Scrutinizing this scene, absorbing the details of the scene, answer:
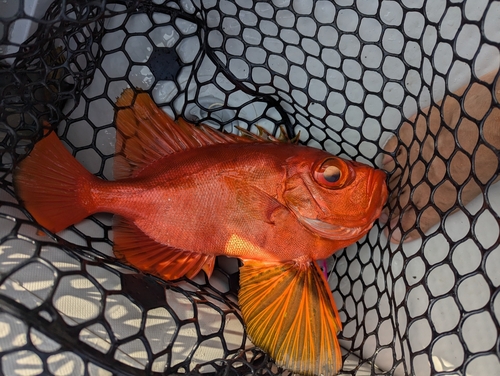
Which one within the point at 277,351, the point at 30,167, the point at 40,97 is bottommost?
the point at 277,351

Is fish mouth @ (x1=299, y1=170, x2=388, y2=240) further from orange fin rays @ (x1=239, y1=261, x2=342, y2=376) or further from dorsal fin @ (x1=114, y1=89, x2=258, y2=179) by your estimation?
dorsal fin @ (x1=114, y1=89, x2=258, y2=179)

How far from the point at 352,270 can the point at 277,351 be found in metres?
0.51

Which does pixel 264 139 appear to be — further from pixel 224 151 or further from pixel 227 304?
pixel 227 304

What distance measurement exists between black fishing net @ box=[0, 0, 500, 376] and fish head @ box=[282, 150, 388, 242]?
0.20m

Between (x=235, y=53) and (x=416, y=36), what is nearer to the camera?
(x=416, y=36)

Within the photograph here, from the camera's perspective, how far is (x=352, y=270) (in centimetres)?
166

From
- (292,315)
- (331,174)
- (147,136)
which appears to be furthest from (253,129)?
(292,315)

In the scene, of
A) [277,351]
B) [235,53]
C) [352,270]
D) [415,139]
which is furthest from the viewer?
[235,53]

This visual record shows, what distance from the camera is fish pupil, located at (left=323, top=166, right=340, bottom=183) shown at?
4.09 feet

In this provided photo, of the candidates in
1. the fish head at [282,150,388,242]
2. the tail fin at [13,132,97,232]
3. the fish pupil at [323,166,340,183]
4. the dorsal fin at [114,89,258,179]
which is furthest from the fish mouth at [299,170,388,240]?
the tail fin at [13,132,97,232]

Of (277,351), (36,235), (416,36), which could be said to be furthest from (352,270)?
(36,235)

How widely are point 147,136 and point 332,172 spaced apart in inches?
26.2

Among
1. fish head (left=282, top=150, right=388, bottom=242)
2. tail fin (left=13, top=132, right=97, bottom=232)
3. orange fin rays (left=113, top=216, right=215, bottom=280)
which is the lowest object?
orange fin rays (left=113, top=216, right=215, bottom=280)

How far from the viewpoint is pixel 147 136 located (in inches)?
57.8
